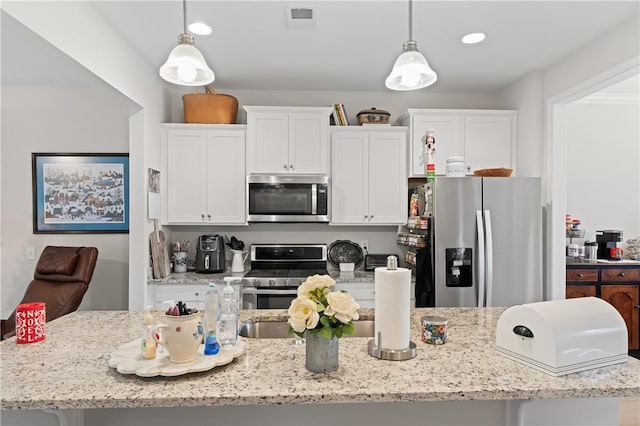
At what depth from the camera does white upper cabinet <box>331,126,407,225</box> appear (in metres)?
3.57

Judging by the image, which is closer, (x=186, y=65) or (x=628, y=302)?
(x=186, y=65)

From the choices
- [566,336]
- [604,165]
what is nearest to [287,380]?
[566,336]

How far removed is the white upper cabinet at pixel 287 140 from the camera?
349 centimetres

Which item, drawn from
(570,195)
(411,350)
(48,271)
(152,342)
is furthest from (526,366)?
(570,195)

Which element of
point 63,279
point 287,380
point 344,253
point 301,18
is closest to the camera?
point 287,380

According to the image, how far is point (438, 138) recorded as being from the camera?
11.8 feet

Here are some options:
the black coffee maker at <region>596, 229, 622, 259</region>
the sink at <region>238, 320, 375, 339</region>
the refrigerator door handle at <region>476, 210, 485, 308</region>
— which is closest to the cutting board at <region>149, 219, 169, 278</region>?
the sink at <region>238, 320, 375, 339</region>

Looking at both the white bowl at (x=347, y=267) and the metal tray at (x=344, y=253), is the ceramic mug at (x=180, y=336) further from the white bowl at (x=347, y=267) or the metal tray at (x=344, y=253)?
the metal tray at (x=344, y=253)

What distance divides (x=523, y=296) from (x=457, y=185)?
41.0 inches

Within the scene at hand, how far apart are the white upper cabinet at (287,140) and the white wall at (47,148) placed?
1324 millimetres

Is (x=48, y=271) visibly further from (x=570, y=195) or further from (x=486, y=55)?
(x=570, y=195)

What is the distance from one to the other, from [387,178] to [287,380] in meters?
2.70

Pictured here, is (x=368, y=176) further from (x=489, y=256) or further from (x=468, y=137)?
(x=489, y=256)

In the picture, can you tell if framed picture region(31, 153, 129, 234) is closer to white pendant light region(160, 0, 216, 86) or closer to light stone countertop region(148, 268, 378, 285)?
light stone countertop region(148, 268, 378, 285)
